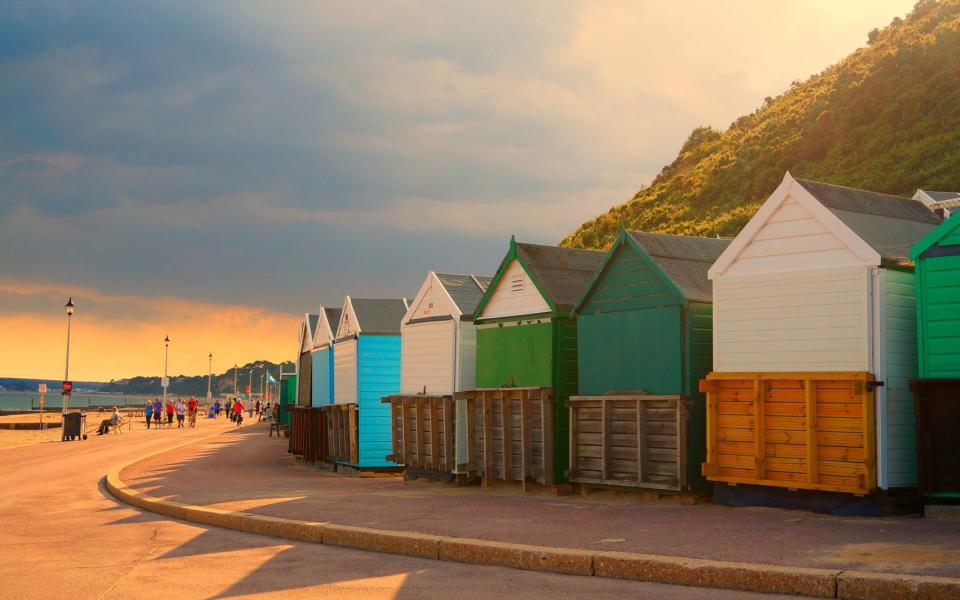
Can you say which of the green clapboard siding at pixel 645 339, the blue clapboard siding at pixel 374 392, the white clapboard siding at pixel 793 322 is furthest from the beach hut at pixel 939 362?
the blue clapboard siding at pixel 374 392

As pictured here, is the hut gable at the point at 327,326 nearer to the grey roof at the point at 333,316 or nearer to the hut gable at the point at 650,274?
the grey roof at the point at 333,316

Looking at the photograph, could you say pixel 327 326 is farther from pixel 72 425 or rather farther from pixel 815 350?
pixel 72 425

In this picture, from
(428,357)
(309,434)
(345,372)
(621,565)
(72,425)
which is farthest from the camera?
(72,425)

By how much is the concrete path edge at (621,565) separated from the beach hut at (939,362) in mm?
4663

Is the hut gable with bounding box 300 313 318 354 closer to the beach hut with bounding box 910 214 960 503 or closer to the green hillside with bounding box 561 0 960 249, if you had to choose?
the beach hut with bounding box 910 214 960 503

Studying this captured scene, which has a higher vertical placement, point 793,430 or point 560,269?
point 560,269

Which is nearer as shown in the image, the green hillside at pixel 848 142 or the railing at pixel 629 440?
the railing at pixel 629 440

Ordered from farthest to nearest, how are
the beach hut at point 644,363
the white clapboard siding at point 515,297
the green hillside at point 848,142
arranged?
the green hillside at point 848,142 < the white clapboard siding at point 515,297 < the beach hut at point 644,363

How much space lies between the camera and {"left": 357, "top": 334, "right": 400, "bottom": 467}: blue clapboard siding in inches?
1007

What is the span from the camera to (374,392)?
1009 inches

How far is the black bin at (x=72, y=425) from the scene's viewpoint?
149 feet

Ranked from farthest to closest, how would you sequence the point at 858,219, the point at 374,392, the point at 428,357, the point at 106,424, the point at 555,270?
the point at 106,424, the point at 374,392, the point at 428,357, the point at 555,270, the point at 858,219

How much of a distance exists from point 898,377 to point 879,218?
2346 millimetres

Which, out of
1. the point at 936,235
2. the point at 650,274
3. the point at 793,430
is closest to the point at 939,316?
the point at 936,235
